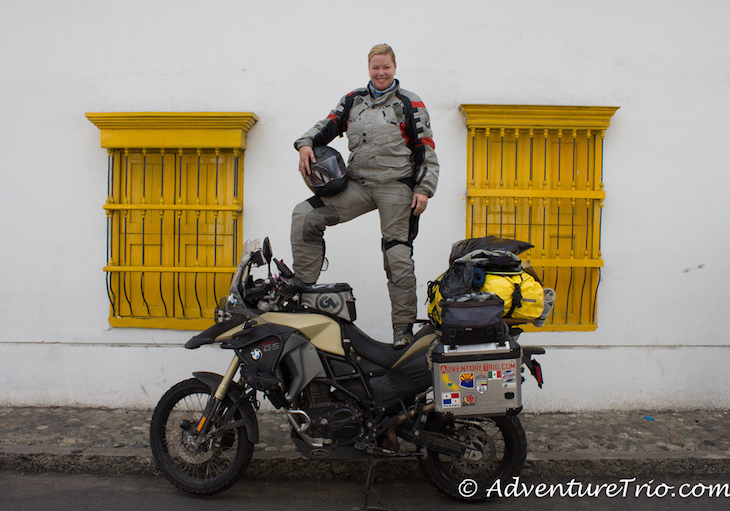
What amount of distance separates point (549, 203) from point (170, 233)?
10.5 ft

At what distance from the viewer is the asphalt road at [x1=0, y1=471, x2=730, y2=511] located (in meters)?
3.10

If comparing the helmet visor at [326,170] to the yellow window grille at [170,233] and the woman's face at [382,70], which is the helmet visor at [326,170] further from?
the yellow window grille at [170,233]

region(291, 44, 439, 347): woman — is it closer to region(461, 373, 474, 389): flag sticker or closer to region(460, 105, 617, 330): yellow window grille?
region(461, 373, 474, 389): flag sticker

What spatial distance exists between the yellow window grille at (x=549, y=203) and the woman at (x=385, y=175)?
1191 millimetres

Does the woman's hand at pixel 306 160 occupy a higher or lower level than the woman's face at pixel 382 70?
lower

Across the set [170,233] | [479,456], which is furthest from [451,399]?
[170,233]

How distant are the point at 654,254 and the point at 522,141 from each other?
1.44 meters

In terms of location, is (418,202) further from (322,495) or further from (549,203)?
(322,495)

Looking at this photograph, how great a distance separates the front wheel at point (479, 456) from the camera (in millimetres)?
3039

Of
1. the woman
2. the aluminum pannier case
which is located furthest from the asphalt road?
the woman

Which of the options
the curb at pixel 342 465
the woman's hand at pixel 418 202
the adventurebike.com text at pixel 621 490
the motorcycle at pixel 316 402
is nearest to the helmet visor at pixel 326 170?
the woman's hand at pixel 418 202

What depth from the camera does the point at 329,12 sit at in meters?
4.55

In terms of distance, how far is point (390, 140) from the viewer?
3428 mm

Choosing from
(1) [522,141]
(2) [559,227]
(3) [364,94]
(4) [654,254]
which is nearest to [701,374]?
(4) [654,254]
